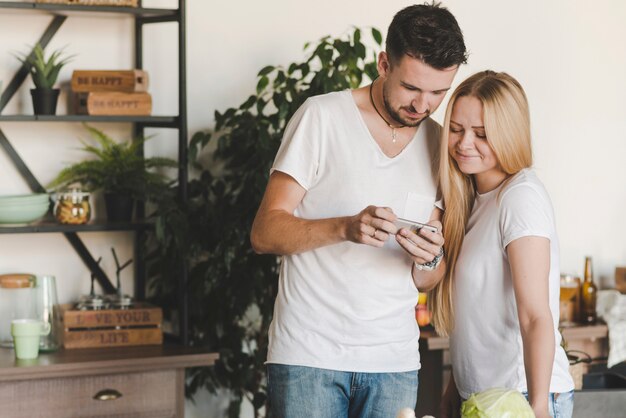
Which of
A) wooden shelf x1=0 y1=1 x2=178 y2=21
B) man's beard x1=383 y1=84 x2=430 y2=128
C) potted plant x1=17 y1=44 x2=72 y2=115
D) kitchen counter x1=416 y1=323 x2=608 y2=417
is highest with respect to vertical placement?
wooden shelf x1=0 y1=1 x2=178 y2=21

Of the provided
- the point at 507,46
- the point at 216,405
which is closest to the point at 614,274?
the point at 507,46

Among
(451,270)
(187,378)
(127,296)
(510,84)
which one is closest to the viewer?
(510,84)

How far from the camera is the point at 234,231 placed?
326 cm

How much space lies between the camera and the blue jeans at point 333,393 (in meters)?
2.18

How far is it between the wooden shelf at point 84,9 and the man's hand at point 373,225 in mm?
1528

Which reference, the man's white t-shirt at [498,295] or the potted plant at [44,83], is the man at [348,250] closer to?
the man's white t-shirt at [498,295]

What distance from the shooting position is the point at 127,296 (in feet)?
11.0

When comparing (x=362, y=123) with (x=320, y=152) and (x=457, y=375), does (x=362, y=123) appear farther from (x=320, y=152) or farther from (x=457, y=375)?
(x=457, y=375)

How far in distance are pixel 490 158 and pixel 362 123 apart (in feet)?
1.03

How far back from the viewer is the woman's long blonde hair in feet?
6.83

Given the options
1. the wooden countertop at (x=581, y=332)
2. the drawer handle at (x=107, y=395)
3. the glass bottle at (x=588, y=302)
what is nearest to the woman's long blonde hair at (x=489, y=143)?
the drawer handle at (x=107, y=395)

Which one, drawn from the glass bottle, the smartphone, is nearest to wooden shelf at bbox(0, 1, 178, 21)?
the smartphone

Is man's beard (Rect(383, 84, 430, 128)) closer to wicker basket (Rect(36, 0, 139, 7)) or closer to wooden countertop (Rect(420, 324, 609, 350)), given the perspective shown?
wicker basket (Rect(36, 0, 139, 7))

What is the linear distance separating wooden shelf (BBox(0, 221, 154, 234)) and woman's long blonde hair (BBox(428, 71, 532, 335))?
4.27 ft
